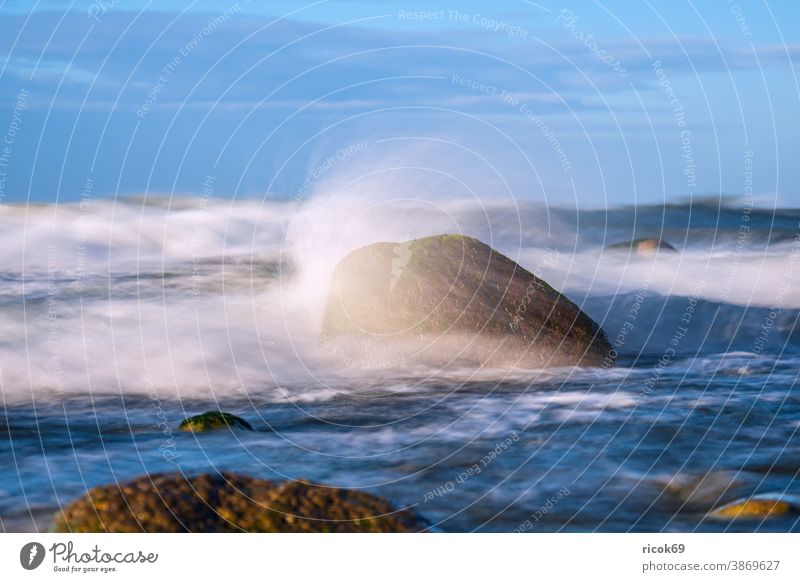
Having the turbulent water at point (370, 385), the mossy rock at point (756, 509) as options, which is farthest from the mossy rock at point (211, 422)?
the mossy rock at point (756, 509)

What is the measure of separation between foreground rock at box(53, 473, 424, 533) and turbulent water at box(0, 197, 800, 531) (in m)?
0.62

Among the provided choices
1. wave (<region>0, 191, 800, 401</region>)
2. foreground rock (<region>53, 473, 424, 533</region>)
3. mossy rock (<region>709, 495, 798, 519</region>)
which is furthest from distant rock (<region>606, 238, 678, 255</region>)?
foreground rock (<region>53, 473, 424, 533</region>)

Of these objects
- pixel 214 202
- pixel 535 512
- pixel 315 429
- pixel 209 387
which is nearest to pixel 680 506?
pixel 535 512

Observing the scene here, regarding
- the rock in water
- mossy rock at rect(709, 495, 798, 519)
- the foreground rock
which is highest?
the rock in water

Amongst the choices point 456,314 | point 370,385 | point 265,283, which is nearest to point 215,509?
point 370,385

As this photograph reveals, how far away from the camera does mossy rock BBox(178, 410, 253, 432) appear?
401 inches

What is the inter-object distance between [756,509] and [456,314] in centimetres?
478

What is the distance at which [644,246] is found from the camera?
68.6 feet

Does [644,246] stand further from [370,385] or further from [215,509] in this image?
[215,509]

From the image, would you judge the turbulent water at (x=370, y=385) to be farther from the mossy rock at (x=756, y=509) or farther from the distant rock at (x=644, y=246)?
the distant rock at (x=644, y=246)

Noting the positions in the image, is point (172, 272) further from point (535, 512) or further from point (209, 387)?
point (535, 512)

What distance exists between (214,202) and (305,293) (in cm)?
677

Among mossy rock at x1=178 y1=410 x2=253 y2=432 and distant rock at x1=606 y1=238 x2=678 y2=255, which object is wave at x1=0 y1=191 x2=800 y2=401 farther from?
mossy rock at x1=178 y1=410 x2=253 y2=432

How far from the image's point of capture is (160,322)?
14.8 m
